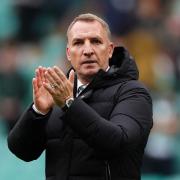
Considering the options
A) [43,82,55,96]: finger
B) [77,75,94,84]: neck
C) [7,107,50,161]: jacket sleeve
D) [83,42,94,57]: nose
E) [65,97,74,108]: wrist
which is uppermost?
[83,42,94,57]: nose

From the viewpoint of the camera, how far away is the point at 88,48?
4.69m

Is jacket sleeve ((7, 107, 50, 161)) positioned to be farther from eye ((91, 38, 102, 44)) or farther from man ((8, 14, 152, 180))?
eye ((91, 38, 102, 44))

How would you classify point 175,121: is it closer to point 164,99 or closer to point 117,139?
point 164,99

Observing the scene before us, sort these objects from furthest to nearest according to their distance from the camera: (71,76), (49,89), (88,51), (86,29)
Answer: (86,29) < (88,51) < (71,76) < (49,89)

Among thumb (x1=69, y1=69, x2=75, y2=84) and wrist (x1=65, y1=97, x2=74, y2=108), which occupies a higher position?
thumb (x1=69, y1=69, x2=75, y2=84)

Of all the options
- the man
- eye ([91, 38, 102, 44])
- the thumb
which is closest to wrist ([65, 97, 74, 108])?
the man

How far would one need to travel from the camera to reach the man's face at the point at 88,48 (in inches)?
184

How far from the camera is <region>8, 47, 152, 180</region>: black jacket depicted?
167 inches

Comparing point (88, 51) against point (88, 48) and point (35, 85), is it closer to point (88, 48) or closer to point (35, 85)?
point (88, 48)

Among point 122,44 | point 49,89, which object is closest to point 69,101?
point 49,89

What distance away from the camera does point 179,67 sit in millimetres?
9656

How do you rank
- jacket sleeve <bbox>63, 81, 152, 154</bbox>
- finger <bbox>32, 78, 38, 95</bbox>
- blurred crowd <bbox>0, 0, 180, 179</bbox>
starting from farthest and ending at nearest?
blurred crowd <bbox>0, 0, 180, 179</bbox>
finger <bbox>32, 78, 38, 95</bbox>
jacket sleeve <bbox>63, 81, 152, 154</bbox>

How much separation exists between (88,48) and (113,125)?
61 cm

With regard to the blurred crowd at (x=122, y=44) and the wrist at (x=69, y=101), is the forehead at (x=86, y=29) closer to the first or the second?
the wrist at (x=69, y=101)
